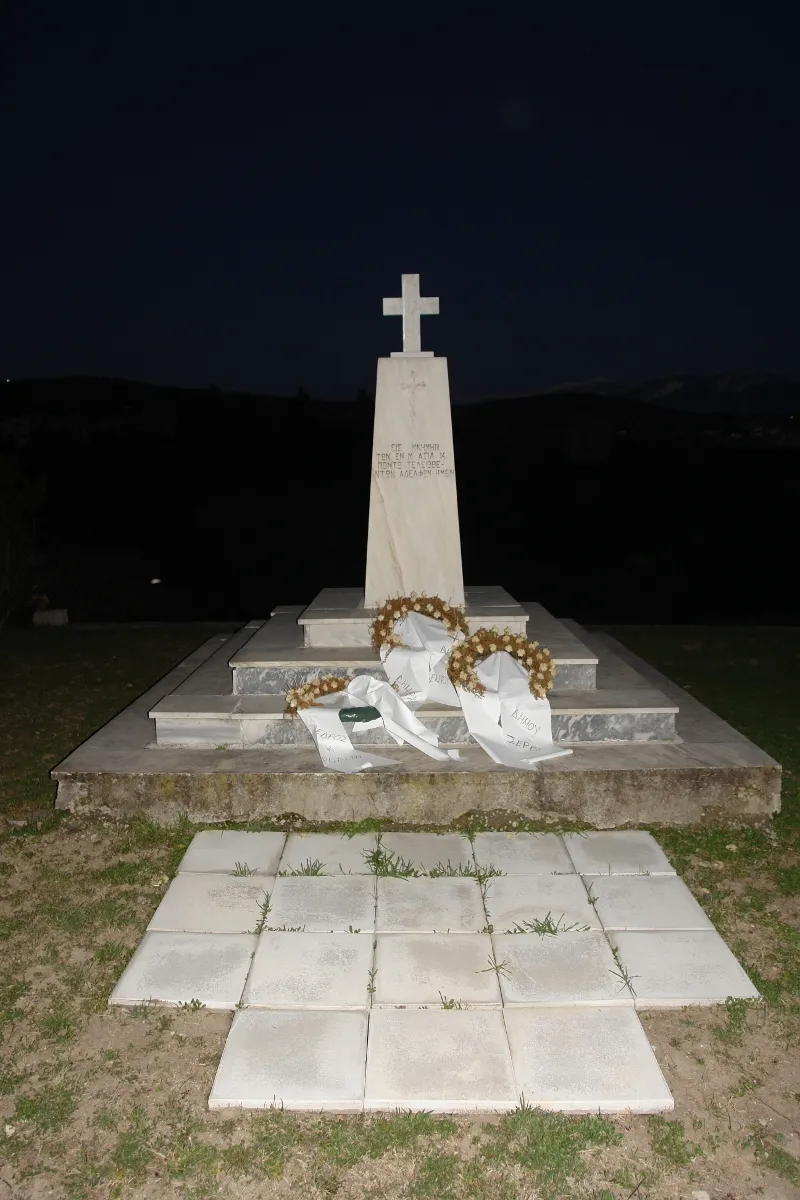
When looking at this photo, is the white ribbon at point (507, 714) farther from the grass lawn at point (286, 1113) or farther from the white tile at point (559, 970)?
the white tile at point (559, 970)

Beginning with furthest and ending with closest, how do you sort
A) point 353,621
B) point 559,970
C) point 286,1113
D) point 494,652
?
1. point 353,621
2. point 494,652
3. point 559,970
4. point 286,1113

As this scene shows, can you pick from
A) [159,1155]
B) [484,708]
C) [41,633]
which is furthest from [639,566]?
[159,1155]

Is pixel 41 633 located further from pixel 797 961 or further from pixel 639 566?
pixel 639 566

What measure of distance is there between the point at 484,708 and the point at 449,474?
6.00 ft

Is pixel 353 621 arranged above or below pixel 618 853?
above

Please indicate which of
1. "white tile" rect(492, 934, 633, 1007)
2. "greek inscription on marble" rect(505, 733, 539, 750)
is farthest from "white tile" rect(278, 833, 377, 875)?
"greek inscription on marble" rect(505, 733, 539, 750)

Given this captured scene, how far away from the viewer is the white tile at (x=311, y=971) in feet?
9.05

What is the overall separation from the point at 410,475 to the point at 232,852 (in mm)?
2855

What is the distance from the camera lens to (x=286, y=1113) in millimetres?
2285

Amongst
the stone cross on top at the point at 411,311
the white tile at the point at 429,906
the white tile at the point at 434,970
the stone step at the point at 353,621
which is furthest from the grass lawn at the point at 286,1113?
the stone cross on top at the point at 411,311

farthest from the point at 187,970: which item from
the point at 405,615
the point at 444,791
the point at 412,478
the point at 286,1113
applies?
the point at 412,478

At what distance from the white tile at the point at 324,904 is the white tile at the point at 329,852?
0.25 feet

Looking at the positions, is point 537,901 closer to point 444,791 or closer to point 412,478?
point 444,791

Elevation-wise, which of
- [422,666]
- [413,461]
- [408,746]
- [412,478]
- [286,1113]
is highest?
[413,461]
